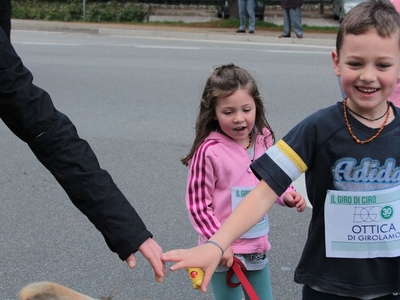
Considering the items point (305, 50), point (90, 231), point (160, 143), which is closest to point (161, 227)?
point (90, 231)

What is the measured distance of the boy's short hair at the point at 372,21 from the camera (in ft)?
6.55

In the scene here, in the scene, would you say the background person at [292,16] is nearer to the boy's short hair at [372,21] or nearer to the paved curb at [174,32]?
the paved curb at [174,32]

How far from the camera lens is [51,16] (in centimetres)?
2139

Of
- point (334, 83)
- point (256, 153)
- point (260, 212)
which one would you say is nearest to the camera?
point (260, 212)

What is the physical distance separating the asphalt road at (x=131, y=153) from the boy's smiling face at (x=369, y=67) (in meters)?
2.10

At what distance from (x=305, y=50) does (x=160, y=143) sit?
7921 millimetres

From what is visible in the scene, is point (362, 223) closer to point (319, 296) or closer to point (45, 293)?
point (319, 296)

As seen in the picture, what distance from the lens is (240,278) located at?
7.99ft

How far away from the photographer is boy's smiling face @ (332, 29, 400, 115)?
2.00m

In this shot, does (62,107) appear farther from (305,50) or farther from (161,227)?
(305,50)

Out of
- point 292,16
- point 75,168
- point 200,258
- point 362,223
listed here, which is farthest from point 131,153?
point 292,16

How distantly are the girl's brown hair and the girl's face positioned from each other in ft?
0.08

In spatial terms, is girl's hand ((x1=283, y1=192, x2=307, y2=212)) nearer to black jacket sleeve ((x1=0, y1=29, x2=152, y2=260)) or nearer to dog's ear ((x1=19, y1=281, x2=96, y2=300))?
black jacket sleeve ((x1=0, y1=29, x2=152, y2=260))

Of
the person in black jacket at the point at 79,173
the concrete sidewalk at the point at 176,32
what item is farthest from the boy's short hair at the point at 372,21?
the concrete sidewalk at the point at 176,32
